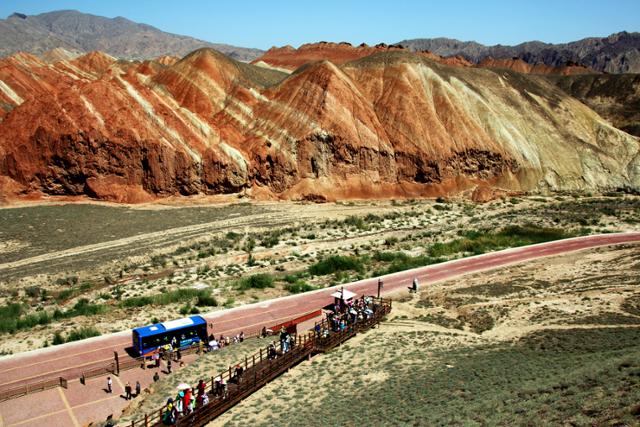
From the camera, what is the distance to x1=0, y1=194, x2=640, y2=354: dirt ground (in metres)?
29.0

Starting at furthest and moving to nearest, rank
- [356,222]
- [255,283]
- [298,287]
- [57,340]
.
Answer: [356,222], [255,283], [298,287], [57,340]

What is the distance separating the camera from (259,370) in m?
18.4

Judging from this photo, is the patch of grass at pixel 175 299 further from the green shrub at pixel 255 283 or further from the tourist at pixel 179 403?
the tourist at pixel 179 403

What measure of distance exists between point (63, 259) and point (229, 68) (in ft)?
133

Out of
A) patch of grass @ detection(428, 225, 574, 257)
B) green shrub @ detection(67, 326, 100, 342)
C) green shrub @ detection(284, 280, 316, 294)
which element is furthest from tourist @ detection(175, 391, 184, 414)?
patch of grass @ detection(428, 225, 574, 257)

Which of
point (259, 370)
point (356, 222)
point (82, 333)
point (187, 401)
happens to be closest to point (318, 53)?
point (356, 222)

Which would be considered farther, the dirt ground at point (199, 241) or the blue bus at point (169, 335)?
the dirt ground at point (199, 241)

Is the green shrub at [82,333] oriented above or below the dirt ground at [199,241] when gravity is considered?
below

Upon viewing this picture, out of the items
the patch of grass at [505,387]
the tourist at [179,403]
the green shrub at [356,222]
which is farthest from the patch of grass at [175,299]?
the green shrub at [356,222]

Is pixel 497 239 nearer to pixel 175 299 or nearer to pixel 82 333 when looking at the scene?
pixel 175 299

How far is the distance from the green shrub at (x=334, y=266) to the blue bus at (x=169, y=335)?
12508mm

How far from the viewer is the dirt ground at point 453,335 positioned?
15.5 m

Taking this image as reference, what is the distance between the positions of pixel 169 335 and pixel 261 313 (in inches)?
222

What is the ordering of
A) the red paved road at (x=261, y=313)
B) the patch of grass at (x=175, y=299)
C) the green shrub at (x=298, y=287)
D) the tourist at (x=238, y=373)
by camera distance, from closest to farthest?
the tourist at (x=238, y=373) → the red paved road at (x=261, y=313) → the patch of grass at (x=175, y=299) → the green shrub at (x=298, y=287)
